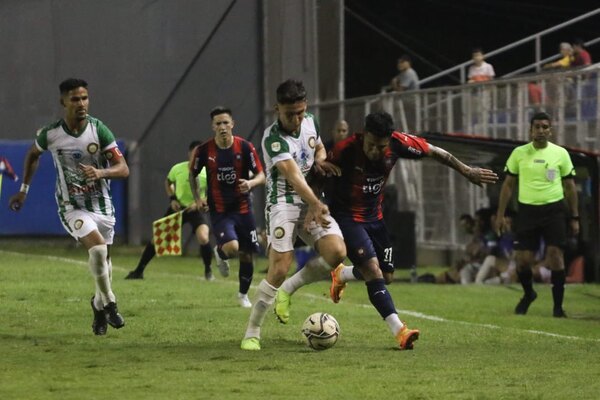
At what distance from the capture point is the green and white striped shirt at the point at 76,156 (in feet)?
41.3

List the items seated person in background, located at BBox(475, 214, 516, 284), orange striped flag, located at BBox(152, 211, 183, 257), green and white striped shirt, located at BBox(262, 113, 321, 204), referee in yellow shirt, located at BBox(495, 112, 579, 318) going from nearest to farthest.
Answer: green and white striped shirt, located at BBox(262, 113, 321, 204)
referee in yellow shirt, located at BBox(495, 112, 579, 318)
orange striped flag, located at BBox(152, 211, 183, 257)
seated person in background, located at BBox(475, 214, 516, 284)

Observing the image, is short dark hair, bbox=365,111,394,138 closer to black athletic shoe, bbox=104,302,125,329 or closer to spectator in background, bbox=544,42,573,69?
black athletic shoe, bbox=104,302,125,329

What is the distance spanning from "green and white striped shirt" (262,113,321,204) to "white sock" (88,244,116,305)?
1.63 meters

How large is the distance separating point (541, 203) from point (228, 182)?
3.64 m

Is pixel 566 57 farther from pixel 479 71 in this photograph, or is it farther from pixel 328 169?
pixel 328 169

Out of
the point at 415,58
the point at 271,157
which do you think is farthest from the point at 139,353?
the point at 415,58

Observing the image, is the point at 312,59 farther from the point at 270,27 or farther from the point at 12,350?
the point at 12,350

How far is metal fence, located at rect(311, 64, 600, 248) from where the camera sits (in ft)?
72.8

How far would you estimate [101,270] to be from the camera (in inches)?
501

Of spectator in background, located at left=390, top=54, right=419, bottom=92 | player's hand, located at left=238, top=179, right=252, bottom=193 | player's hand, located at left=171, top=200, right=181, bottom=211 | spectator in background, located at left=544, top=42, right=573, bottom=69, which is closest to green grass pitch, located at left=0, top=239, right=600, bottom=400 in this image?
player's hand, located at left=238, top=179, right=252, bottom=193

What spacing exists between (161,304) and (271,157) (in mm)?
4959

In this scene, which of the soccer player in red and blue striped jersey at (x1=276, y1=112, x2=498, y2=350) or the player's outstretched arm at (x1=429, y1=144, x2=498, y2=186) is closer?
the soccer player in red and blue striped jersey at (x1=276, y1=112, x2=498, y2=350)

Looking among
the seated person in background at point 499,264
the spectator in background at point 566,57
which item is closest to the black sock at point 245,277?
the seated person in background at point 499,264

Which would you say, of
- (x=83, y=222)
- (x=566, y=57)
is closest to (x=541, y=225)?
(x=83, y=222)
